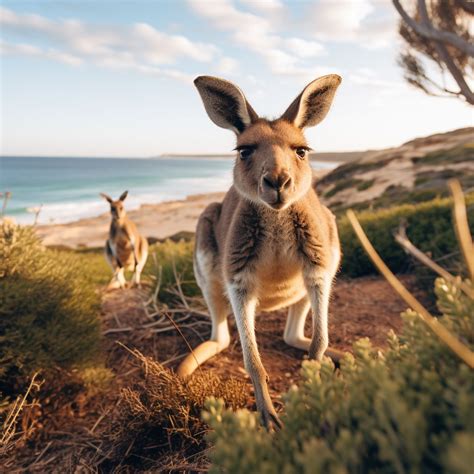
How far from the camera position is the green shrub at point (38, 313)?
2.89m

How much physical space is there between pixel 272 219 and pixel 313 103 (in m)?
0.90

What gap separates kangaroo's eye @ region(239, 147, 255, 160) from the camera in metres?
2.78

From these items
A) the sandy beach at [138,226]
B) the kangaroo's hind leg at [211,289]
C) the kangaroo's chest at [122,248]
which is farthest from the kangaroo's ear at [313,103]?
the sandy beach at [138,226]

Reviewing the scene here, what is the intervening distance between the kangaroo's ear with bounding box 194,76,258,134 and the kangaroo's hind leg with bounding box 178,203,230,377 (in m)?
1.01

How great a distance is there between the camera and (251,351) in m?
2.45

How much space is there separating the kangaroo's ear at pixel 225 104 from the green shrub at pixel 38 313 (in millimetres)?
1736

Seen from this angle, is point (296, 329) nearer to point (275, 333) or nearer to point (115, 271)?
point (275, 333)

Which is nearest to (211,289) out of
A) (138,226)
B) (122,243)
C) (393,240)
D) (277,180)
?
(277,180)

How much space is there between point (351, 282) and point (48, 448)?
154 inches

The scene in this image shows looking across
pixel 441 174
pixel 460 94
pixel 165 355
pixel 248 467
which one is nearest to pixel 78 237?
pixel 441 174

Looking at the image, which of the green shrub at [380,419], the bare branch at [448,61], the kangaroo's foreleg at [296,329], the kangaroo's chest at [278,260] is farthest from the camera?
the bare branch at [448,61]

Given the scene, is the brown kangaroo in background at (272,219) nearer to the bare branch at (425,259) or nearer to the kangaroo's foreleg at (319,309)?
the kangaroo's foreleg at (319,309)

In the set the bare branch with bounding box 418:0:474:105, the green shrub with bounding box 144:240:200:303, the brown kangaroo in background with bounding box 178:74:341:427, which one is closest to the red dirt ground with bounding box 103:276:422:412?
the green shrub with bounding box 144:240:200:303

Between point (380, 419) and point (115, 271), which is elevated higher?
point (380, 419)
